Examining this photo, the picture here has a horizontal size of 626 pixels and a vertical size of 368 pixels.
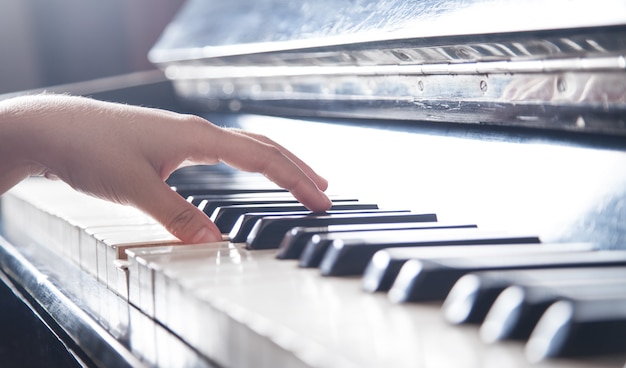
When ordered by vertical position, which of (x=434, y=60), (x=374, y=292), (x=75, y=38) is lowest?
(x=374, y=292)

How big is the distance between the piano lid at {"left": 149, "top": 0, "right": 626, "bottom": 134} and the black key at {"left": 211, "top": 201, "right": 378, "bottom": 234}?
0.16 m

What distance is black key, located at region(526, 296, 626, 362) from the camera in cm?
48

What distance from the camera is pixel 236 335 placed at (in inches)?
22.7

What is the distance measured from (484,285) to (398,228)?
30 centimetres

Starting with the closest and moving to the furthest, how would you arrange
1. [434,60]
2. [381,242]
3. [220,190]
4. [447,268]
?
[447,268] → [381,242] → [434,60] → [220,190]

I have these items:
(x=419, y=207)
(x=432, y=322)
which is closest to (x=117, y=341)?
(x=432, y=322)

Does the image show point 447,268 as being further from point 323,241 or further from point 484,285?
point 323,241

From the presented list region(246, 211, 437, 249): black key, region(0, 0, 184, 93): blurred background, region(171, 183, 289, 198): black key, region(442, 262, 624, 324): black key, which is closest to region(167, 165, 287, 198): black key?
region(171, 183, 289, 198): black key

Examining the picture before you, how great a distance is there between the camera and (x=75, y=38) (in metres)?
4.10

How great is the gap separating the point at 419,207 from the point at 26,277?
583mm

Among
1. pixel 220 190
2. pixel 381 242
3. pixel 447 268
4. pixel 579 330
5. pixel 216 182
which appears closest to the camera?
pixel 579 330

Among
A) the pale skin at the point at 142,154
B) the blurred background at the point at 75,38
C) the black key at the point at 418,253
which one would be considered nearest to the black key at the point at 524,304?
the black key at the point at 418,253

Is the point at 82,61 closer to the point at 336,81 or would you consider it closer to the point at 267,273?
the point at 336,81

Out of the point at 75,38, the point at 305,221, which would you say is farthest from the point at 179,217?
the point at 75,38
